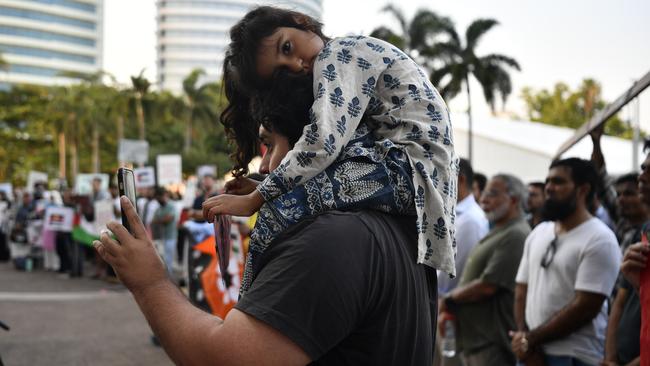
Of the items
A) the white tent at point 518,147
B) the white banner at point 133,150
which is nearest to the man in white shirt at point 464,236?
the white banner at point 133,150

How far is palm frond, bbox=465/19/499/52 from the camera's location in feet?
121

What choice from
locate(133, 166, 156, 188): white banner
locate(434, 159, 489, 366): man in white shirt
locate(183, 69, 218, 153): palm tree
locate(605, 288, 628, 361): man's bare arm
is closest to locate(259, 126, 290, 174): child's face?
locate(605, 288, 628, 361): man's bare arm

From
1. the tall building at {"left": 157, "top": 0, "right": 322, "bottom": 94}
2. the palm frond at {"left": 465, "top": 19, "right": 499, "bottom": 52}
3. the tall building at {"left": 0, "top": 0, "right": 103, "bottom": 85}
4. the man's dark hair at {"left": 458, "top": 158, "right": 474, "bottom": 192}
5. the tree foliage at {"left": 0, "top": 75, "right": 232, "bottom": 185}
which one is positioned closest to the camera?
the man's dark hair at {"left": 458, "top": 158, "right": 474, "bottom": 192}

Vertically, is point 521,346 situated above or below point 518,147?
below

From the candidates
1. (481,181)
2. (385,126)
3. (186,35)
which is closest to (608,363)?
(385,126)

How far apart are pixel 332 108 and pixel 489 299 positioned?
11.8ft

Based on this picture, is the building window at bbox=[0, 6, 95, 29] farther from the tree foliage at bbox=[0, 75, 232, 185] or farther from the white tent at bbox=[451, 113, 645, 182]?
the white tent at bbox=[451, 113, 645, 182]

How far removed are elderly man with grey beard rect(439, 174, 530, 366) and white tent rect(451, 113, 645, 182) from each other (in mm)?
20053

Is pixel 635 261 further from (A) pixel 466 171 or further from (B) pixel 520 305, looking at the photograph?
(A) pixel 466 171

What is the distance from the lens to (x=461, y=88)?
36.9 m

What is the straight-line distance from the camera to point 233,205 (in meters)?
1.60

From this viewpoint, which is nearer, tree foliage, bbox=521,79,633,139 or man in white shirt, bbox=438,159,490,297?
man in white shirt, bbox=438,159,490,297

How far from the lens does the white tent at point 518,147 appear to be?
26.1 metres

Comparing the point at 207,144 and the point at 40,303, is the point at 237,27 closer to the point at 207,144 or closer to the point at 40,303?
the point at 40,303
